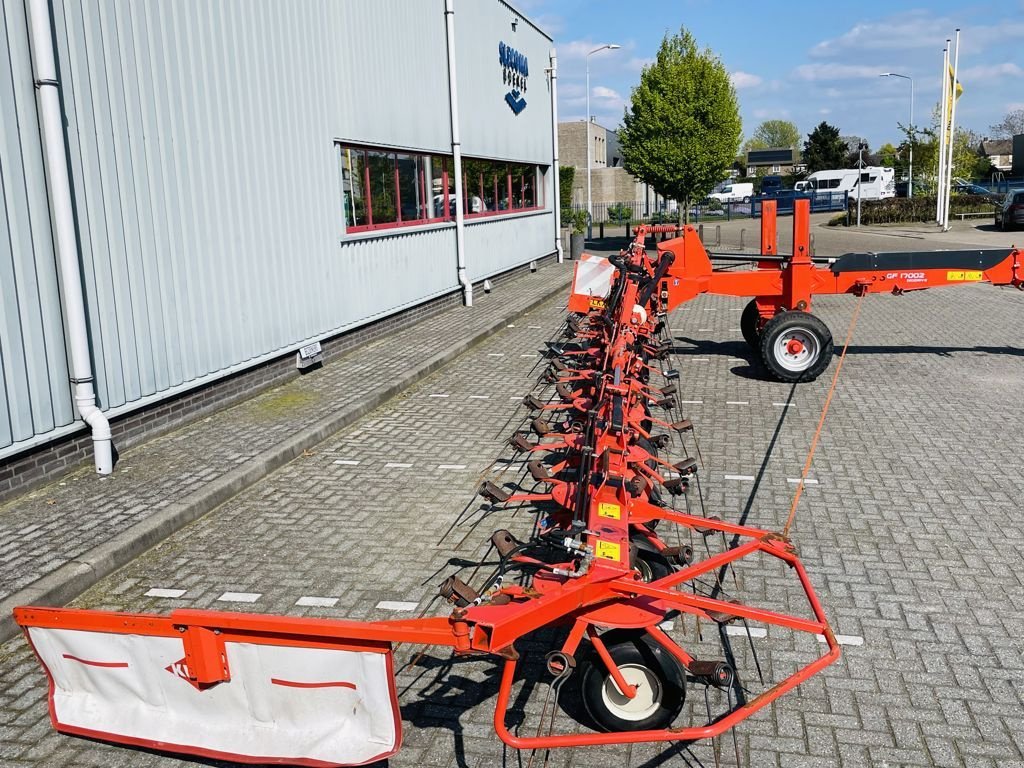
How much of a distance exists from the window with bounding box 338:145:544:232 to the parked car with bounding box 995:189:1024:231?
2205 cm

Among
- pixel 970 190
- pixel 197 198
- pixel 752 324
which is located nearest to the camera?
pixel 197 198

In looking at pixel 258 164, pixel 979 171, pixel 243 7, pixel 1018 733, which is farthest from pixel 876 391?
pixel 979 171

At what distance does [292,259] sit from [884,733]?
8.41 m

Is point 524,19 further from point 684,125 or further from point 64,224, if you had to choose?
point 64,224

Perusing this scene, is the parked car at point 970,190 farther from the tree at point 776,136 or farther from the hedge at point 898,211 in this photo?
the tree at point 776,136

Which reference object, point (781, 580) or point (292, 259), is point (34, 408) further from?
point (781, 580)

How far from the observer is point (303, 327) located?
10859 millimetres

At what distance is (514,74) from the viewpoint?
20.3m

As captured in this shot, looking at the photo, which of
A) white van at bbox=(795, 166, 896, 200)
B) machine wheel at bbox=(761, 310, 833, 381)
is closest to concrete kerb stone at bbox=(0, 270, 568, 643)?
machine wheel at bbox=(761, 310, 833, 381)

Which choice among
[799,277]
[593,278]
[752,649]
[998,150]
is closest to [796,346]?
[799,277]

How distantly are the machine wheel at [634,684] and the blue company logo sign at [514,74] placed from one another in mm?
17245

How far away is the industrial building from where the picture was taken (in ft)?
22.2

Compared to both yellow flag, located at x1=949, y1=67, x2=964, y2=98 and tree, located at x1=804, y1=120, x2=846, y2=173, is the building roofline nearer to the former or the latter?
yellow flag, located at x1=949, y1=67, x2=964, y2=98

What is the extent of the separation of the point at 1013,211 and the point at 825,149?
34874mm
